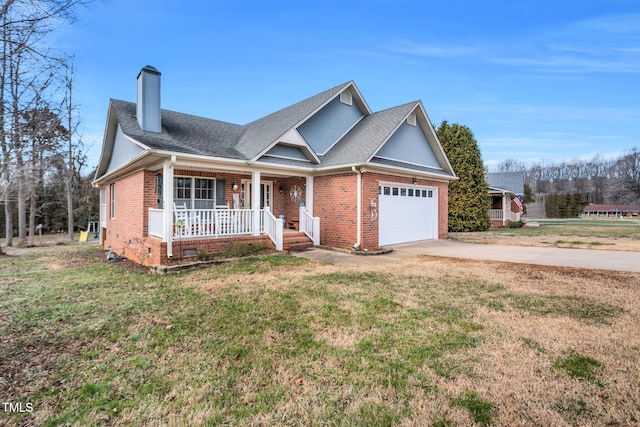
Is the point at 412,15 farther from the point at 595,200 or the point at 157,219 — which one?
the point at 595,200

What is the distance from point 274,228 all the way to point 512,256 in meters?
7.81

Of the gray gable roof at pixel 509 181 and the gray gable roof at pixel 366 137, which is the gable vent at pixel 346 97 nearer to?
the gray gable roof at pixel 366 137

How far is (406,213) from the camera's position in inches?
513

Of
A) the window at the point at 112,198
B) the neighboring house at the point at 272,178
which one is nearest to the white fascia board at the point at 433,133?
the neighboring house at the point at 272,178

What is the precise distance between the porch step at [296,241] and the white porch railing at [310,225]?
19 centimetres

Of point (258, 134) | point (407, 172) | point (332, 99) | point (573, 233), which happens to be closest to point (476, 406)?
point (407, 172)

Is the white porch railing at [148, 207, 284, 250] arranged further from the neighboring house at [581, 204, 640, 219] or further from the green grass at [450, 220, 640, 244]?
the neighboring house at [581, 204, 640, 219]

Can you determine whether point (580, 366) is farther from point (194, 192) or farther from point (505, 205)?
point (505, 205)

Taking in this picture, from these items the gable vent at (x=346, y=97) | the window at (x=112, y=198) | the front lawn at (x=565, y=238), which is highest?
the gable vent at (x=346, y=97)

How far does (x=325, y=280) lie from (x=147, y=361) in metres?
3.85

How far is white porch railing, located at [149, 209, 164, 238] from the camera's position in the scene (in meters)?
8.80

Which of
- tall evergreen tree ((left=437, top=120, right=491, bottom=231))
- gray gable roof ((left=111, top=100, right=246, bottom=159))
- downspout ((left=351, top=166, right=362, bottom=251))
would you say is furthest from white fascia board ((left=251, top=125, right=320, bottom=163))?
tall evergreen tree ((left=437, top=120, right=491, bottom=231))

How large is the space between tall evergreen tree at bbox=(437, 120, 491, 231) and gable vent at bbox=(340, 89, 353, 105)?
9.65 m

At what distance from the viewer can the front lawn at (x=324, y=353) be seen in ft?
8.13
